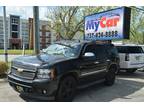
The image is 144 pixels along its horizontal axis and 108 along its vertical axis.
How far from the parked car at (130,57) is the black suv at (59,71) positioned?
3.49 m

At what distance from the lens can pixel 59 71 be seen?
641 cm

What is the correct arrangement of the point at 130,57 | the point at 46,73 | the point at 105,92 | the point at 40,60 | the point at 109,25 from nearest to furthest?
1. the point at 46,73
2. the point at 40,60
3. the point at 105,92
4. the point at 130,57
5. the point at 109,25

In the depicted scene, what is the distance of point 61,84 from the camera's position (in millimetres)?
6516

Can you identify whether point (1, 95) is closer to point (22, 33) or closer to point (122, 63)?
point (122, 63)

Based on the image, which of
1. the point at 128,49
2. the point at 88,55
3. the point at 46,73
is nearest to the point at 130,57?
the point at 128,49

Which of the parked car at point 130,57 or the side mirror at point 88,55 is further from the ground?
the side mirror at point 88,55

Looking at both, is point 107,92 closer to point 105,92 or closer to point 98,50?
point 105,92

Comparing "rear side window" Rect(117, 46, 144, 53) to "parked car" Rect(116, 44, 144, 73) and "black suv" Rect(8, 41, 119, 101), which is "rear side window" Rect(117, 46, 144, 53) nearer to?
"parked car" Rect(116, 44, 144, 73)

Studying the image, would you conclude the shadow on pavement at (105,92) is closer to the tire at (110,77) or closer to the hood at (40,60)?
the tire at (110,77)

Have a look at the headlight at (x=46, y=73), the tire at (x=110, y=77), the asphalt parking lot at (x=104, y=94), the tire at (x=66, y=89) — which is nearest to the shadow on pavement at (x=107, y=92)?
the asphalt parking lot at (x=104, y=94)

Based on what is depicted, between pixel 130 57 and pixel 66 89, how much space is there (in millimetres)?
6121

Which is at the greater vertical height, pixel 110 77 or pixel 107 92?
pixel 110 77

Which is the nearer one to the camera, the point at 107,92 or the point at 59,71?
the point at 59,71

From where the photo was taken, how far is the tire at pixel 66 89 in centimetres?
652
